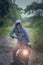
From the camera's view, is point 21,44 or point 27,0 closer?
point 21,44

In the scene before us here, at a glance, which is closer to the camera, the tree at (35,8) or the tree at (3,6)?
the tree at (3,6)

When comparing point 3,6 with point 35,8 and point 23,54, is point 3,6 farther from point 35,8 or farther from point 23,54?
point 23,54

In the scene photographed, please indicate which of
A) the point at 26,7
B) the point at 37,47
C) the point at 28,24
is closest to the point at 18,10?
the point at 26,7

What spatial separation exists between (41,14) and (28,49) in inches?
672

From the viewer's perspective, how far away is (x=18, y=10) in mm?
24375

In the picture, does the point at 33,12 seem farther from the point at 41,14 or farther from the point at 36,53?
the point at 36,53

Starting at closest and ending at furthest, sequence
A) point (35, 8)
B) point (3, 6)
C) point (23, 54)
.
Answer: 1. point (23, 54)
2. point (3, 6)
3. point (35, 8)

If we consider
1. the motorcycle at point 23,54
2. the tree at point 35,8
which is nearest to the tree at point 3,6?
the tree at point 35,8

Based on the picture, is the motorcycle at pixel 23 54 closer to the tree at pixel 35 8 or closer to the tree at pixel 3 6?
the tree at pixel 3 6

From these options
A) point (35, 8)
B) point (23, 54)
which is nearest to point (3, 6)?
point (35, 8)

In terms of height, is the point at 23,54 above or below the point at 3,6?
below

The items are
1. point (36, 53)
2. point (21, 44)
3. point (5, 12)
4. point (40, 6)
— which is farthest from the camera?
point (40, 6)

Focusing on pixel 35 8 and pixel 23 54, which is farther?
pixel 35 8

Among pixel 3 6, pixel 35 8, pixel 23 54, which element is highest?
pixel 35 8
